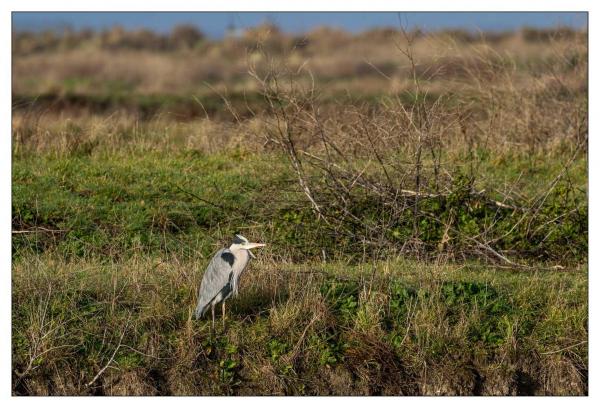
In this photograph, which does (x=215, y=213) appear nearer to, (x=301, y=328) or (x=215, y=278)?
(x=301, y=328)

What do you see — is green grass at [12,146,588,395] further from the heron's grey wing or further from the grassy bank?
the heron's grey wing

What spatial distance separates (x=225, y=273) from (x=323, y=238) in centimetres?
235

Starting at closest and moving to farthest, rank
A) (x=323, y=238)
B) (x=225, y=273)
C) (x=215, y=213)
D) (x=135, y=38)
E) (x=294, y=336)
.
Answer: (x=225, y=273)
(x=294, y=336)
(x=323, y=238)
(x=215, y=213)
(x=135, y=38)

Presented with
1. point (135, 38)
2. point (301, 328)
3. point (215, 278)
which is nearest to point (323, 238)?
point (301, 328)

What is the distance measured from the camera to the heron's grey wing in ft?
21.3

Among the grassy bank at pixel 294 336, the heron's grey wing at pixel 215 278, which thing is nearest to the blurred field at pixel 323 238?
the grassy bank at pixel 294 336

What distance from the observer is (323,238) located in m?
8.73

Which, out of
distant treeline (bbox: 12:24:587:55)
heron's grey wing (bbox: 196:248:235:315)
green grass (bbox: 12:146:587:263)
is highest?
heron's grey wing (bbox: 196:248:235:315)

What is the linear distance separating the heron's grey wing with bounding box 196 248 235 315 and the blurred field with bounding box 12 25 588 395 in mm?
234

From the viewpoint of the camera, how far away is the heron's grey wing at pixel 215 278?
649 cm

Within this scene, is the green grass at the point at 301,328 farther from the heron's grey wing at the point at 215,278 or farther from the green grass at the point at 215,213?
the green grass at the point at 215,213

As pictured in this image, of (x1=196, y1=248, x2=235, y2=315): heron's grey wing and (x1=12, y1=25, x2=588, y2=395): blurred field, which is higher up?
(x1=196, y1=248, x2=235, y2=315): heron's grey wing

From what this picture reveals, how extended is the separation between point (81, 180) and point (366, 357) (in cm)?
429

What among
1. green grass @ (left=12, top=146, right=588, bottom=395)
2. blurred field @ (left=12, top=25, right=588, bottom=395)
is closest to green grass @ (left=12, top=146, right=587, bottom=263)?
blurred field @ (left=12, top=25, right=588, bottom=395)
